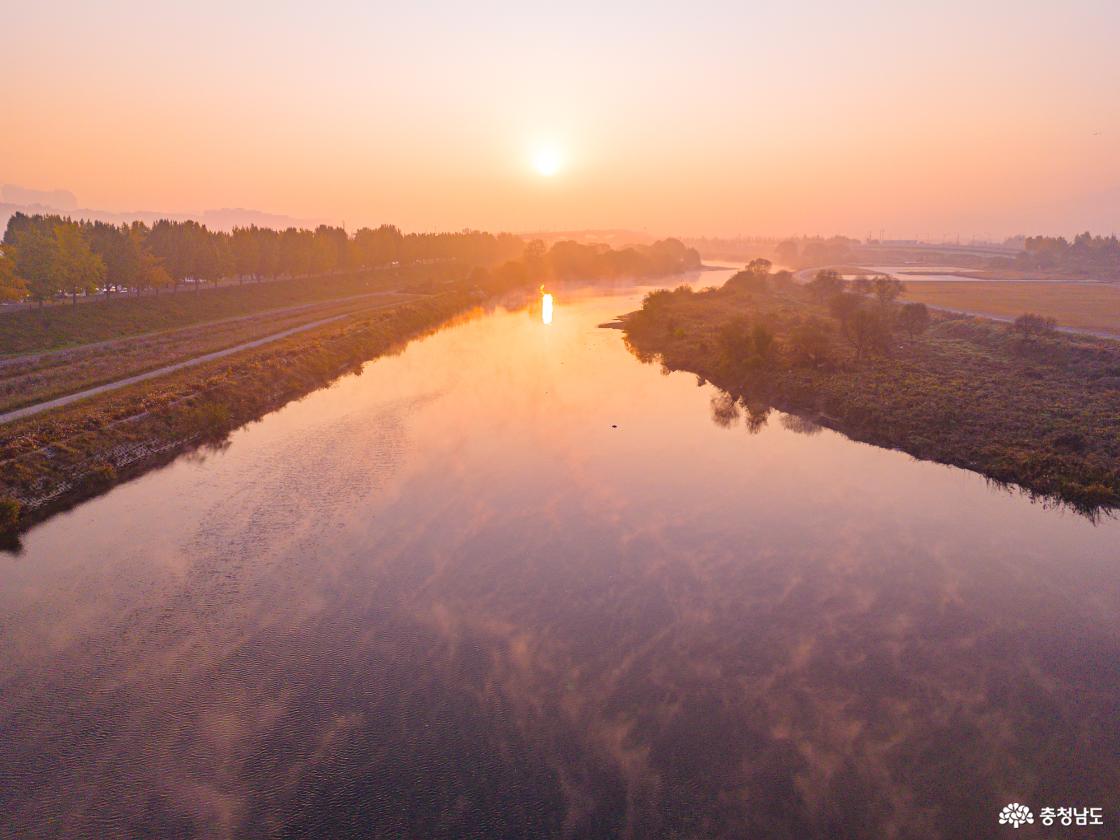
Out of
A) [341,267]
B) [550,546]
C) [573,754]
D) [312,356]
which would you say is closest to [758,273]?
[341,267]

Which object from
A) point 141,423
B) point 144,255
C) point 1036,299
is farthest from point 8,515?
point 1036,299

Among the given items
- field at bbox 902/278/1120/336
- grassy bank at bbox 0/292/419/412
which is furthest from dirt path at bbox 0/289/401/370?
field at bbox 902/278/1120/336

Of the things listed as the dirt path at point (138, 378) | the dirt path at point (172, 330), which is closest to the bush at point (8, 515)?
the dirt path at point (138, 378)

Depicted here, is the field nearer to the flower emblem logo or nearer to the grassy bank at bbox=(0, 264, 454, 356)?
the flower emblem logo

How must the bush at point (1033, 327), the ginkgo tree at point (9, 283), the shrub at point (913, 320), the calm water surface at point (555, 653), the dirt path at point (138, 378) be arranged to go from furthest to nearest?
the shrub at point (913, 320) < the bush at point (1033, 327) < the ginkgo tree at point (9, 283) < the dirt path at point (138, 378) < the calm water surface at point (555, 653)

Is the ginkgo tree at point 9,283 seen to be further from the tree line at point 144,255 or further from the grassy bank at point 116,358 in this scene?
the grassy bank at point 116,358

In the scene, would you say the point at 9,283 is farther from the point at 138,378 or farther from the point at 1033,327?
the point at 1033,327

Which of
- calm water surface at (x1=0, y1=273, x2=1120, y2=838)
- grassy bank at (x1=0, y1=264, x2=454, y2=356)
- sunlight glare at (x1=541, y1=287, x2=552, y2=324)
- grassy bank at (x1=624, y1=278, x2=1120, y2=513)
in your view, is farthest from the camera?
sunlight glare at (x1=541, y1=287, x2=552, y2=324)
